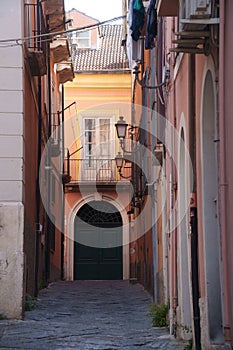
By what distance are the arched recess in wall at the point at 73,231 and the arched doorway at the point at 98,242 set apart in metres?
0.13

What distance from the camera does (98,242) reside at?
29031mm

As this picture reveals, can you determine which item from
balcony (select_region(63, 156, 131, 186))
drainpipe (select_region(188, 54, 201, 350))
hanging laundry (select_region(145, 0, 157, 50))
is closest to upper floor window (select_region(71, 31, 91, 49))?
balcony (select_region(63, 156, 131, 186))

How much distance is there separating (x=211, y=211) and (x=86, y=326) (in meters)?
4.25

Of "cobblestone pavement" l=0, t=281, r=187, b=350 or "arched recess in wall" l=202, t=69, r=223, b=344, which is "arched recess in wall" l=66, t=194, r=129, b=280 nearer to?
"cobblestone pavement" l=0, t=281, r=187, b=350

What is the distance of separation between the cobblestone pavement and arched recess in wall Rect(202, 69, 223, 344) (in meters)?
1.72

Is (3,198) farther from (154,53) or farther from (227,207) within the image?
(227,207)

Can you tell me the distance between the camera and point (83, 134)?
1184 inches

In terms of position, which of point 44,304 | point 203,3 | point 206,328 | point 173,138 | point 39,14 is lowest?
point 44,304

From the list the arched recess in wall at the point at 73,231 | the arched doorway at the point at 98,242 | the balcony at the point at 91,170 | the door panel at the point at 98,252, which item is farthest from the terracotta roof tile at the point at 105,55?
the door panel at the point at 98,252

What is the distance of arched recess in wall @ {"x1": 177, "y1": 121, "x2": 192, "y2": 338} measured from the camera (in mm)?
9962

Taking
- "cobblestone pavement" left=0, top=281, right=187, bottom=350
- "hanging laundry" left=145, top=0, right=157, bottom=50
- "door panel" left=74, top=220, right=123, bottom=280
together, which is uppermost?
"hanging laundry" left=145, top=0, right=157, bottom=50

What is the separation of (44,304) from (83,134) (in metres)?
15.8

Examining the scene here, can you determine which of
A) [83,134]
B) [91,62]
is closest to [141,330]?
[83,134]

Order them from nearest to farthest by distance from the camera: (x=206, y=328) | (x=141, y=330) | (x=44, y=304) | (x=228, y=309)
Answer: (x=228, y=309), (x=206, y=328), (x=141, y=330), (x=44, y=304)
